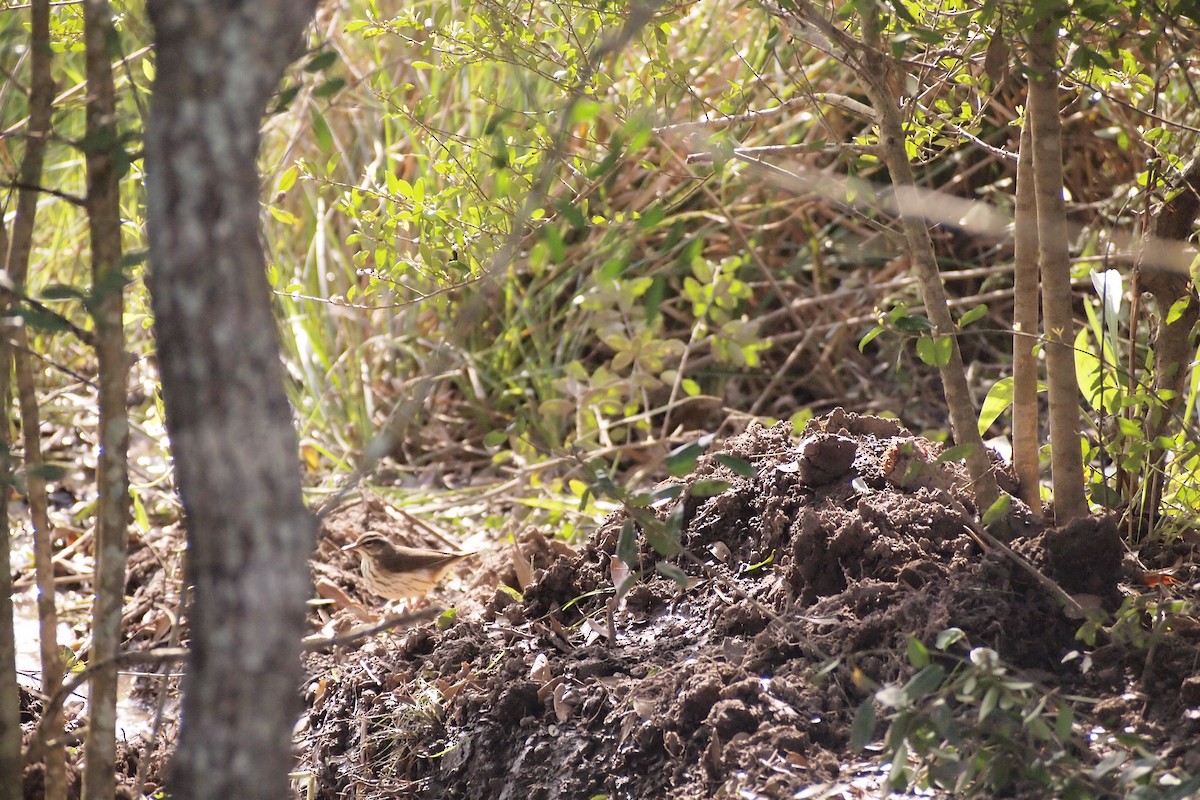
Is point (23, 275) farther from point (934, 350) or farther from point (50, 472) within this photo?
point (934, 350)

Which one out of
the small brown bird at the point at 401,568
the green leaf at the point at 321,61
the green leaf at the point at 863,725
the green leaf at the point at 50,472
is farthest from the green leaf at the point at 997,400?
the green leaf at the point at 50,472

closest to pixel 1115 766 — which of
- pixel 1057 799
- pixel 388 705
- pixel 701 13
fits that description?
pixel 1057 799

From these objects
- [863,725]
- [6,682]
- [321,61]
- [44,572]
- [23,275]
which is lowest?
[863,725]

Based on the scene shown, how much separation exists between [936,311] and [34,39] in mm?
1246

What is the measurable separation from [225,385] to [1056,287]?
1.23 metres

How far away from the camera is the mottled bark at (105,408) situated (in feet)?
3.98

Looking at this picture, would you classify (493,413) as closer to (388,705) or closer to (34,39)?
(388,705)

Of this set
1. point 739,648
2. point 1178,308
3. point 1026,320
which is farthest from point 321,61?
point 1178,308

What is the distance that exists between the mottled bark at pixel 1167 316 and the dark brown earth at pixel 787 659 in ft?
0.47

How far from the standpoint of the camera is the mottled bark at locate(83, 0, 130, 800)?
1214mm

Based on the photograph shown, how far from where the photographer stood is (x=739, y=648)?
1.68 meters

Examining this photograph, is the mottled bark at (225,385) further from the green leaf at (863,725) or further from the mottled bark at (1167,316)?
the mottled bark at (1167,316)

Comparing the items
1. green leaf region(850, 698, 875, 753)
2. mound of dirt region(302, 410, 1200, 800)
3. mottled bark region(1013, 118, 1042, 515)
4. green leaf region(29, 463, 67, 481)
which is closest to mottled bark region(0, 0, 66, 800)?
green leaf region(29, 463, 67, 481)

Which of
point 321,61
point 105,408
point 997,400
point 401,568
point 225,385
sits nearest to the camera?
point 225,385
